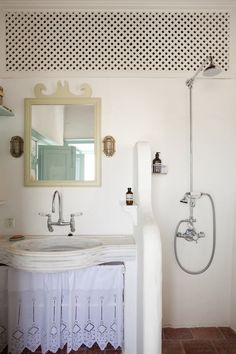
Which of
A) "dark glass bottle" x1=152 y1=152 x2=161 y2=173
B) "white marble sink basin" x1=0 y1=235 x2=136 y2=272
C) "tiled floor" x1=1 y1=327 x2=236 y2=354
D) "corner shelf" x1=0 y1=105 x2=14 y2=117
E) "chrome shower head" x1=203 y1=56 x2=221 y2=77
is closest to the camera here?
"white marble sink basin" x1=0 y1=235 x2=136 y2=272

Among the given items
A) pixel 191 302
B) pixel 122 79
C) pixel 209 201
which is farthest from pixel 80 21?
pixel 191 302

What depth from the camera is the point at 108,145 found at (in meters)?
2.05

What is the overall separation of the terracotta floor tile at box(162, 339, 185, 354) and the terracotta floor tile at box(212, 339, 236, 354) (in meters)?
0.29

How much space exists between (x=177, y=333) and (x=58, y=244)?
1.29m

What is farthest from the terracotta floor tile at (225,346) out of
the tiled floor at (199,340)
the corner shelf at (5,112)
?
the corner shelf at (5,112)

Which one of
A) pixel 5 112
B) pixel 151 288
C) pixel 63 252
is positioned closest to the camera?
pixel 151 288

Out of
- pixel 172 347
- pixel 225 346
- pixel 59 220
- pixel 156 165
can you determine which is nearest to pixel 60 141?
pixel 59 220

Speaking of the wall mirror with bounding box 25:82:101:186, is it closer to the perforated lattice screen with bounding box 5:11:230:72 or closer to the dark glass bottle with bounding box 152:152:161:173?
the perforated lattice screen with bounding box 5:11:230:72

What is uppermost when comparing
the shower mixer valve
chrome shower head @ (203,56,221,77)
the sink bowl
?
chrome shower head @ (203,56,221,77)

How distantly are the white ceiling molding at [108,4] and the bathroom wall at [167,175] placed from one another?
0.61 m

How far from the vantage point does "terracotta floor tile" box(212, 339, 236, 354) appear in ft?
5.90

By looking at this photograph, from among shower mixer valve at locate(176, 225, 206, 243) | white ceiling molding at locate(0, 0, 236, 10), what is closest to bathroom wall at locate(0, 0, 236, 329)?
shower mixer valve at locate(176, 225, 206, 243)

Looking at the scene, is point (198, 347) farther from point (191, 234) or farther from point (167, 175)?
point (167, 175)

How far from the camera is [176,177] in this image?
2113 mm
